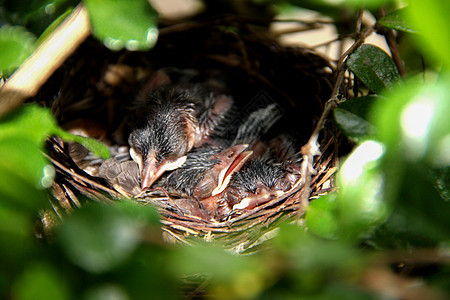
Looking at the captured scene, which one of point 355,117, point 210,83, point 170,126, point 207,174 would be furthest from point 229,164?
point 355,117

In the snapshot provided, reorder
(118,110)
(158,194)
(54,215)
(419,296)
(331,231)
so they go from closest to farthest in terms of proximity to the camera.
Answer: (419,296) → (331,231) → (54,215) → (158,194) → (118,110)

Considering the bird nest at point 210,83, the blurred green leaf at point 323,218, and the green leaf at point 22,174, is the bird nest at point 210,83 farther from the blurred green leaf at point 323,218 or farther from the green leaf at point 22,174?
the green leaf at point 22,174

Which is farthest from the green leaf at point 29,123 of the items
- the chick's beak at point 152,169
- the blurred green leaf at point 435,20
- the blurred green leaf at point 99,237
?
the chick's beak at point 152,169

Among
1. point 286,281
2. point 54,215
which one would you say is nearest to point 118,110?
point 54,215

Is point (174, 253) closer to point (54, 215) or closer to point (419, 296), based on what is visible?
point (419, 296)

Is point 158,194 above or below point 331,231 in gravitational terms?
below

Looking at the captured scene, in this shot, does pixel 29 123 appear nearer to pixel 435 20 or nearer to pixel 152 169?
pixel 435 20
